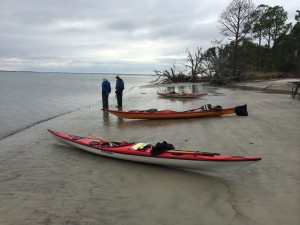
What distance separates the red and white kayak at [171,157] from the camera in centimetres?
516

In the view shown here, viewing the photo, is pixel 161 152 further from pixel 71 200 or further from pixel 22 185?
pixel 22 185

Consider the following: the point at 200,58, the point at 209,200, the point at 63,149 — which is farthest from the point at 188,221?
the point at 200,58

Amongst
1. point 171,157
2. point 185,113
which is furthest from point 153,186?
point 185,113

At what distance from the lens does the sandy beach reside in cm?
423

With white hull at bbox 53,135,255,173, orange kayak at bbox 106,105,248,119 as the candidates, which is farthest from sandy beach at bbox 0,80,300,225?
orange kayak at bbox 106,105,248,119

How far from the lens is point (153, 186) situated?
17.5 ft

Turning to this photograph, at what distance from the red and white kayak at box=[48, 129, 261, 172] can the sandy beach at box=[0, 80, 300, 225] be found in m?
0.19

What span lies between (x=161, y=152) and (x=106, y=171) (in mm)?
1251

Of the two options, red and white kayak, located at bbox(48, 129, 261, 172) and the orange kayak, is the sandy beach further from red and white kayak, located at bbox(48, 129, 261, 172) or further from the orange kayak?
the orange kayak

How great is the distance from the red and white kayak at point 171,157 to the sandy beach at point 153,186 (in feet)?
0.63

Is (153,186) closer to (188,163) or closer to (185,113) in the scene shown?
(188,163)

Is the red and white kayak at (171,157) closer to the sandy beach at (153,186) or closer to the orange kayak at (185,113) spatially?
the sandy beach at (153,186)

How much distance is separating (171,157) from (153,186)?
2.38ft

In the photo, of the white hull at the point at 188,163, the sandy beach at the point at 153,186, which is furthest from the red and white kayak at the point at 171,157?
the sandy beach at the point at 153,186
